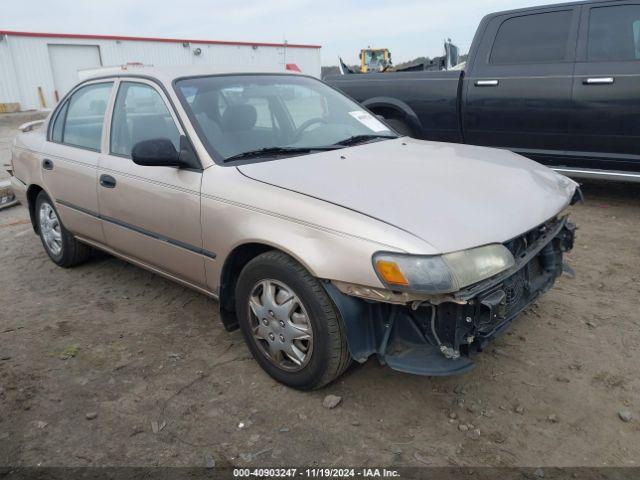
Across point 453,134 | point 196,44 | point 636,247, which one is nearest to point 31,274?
point 453,134

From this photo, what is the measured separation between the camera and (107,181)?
3.66 meters

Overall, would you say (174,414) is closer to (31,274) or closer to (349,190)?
(349,190)

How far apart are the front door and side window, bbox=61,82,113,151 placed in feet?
0.66

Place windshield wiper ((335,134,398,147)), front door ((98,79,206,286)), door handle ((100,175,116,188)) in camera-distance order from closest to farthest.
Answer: front door ((98,79,206,286)) → windshield wiper ((335,134,398,147)) → door handle ((100,175,116,188))

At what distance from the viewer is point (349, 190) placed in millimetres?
2596

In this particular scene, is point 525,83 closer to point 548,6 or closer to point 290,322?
point 548,6

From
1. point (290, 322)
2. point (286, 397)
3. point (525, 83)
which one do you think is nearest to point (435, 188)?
point (290, 322)

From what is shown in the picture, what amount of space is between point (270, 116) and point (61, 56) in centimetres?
2348

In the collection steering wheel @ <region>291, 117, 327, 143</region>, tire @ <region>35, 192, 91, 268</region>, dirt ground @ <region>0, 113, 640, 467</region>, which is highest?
steering wheel @ <region>291, 117, 327, 143</region>

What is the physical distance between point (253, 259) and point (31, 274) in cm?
285

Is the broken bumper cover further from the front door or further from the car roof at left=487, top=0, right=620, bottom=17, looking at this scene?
the car roof at left=487, top=0, right=620, bottom=17

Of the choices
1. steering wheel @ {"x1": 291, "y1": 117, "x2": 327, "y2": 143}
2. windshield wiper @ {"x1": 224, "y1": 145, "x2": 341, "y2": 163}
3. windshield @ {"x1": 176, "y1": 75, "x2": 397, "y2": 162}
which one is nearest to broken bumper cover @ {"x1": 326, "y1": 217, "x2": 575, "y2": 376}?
windshield wiper @ {"x1": 224, "y1": 145, "x2": 341, "y2": 163}

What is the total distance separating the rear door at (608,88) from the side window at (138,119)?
13.4 feet

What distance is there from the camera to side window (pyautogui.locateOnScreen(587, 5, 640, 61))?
16.9ft
